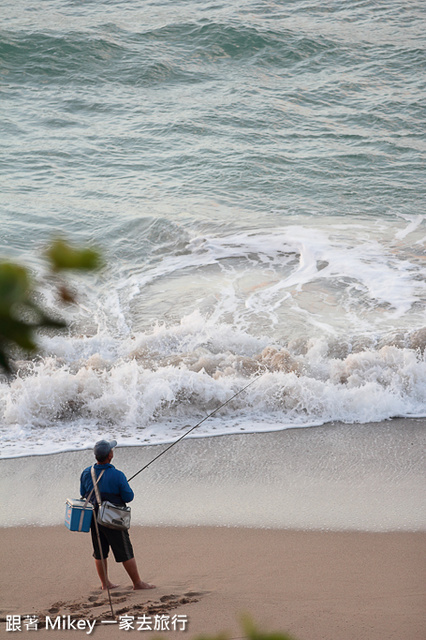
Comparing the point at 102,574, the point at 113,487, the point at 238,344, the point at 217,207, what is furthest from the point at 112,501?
Answer: the point at 217,207

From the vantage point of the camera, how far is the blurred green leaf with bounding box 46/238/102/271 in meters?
0.77

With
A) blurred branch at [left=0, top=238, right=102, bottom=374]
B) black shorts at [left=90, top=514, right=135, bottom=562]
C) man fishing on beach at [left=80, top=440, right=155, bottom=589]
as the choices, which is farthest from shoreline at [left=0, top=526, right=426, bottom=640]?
blurred branch at [left=0, top=238, right=102, bottom=374]

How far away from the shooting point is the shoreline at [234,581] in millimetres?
4207

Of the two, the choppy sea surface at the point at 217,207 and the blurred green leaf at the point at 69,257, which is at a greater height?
the blurred green leaf at the point at 69,257

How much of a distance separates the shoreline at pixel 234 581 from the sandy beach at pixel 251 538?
0.5 inches

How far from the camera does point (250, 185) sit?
1468 centimetres

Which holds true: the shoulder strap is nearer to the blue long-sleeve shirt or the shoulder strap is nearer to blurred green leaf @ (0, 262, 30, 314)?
the blue long-sleeve shirt

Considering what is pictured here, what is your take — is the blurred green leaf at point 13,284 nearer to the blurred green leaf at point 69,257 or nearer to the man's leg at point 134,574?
the blurred green leaf at point 69,257

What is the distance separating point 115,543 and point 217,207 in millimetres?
10277

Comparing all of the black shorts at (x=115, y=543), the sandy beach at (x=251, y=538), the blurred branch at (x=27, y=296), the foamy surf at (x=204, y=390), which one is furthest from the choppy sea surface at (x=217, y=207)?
the blurred branch at (x=27, y=296)

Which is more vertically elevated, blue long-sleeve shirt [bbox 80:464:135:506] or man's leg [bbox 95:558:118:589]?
blue long-sleeve shirt [bbox 80:464:135:506]

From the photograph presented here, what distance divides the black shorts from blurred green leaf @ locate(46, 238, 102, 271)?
4126 millimetres

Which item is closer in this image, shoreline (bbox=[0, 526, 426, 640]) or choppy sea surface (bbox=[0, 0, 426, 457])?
shoreline (bbox=[0, 526, 426, 640])

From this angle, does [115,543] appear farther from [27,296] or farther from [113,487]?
[27,296]
